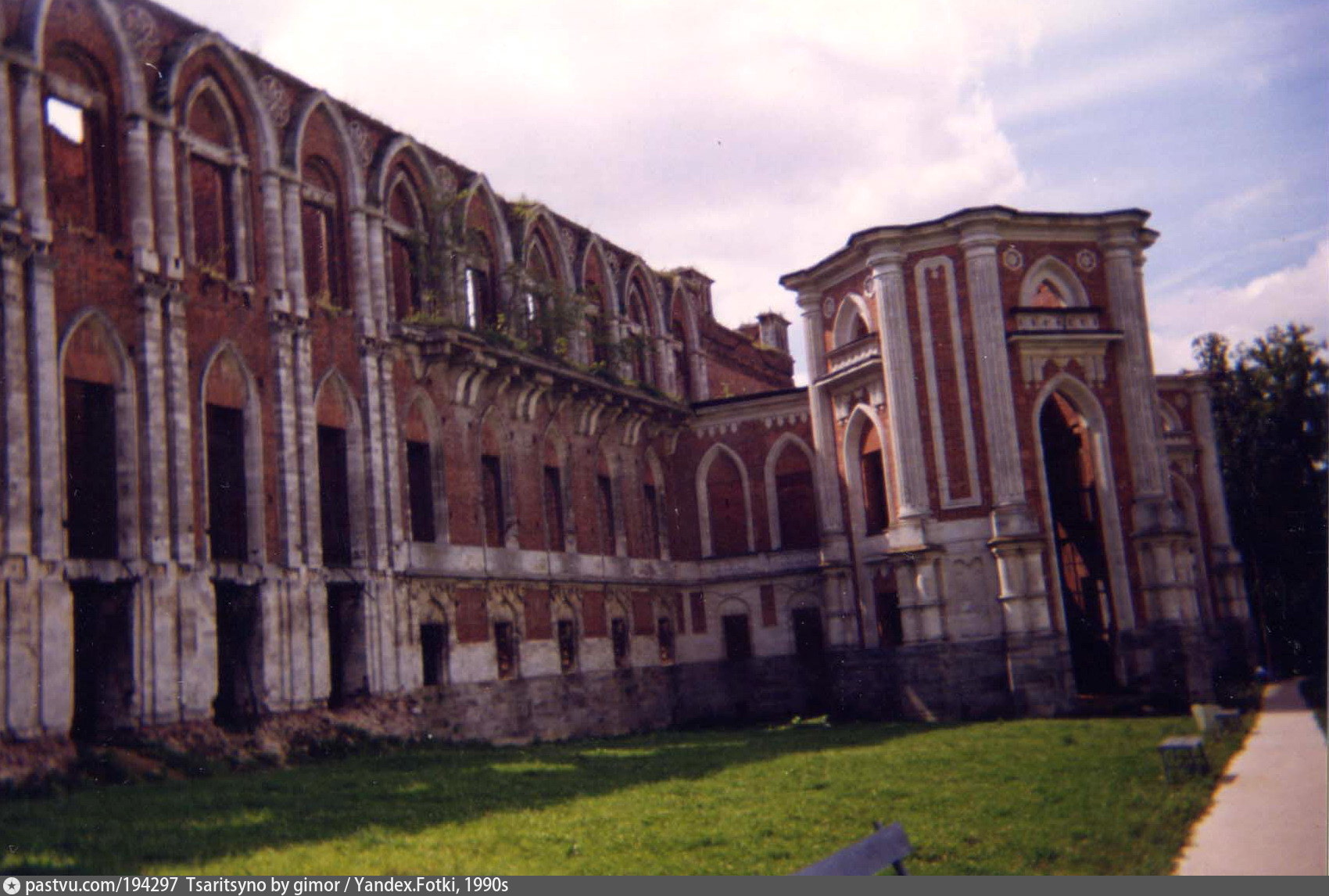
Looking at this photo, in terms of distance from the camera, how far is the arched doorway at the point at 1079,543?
89.7 feet

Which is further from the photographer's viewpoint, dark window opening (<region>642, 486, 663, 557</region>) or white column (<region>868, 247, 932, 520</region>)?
dark window opening (<region>642, 486, 663, 557</region>)

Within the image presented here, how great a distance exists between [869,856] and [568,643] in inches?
791

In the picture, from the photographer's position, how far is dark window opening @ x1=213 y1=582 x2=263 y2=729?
18.8 meters

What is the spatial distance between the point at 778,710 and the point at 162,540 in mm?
17838

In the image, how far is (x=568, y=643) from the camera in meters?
27.4

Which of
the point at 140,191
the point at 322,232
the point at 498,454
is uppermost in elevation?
the point at 322,232

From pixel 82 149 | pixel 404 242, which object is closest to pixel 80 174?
pixel 82 149

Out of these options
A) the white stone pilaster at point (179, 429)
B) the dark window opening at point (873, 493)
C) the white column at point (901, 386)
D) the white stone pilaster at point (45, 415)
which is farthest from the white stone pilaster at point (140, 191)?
the dark window opening at point (873, 493)

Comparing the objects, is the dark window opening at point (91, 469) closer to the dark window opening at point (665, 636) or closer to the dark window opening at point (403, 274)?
the dark window opening at point (403, 274)

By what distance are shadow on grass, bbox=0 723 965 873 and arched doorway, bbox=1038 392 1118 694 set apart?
352 inches

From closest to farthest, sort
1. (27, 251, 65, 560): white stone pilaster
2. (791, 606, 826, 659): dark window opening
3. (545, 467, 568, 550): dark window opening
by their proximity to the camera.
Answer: (27, 251, 65, 560): white stone pilaster
(545, 467, 568, 550): dark window opening
(791, 606, 826, 659): dark window opening

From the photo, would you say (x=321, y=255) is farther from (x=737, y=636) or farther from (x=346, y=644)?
(x=737, y=636)

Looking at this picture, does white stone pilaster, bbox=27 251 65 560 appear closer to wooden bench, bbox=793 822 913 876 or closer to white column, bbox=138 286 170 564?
white column, bbox=138 286 170 564

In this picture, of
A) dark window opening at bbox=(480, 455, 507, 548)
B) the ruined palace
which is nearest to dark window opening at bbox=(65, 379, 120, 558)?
the ruined palace
